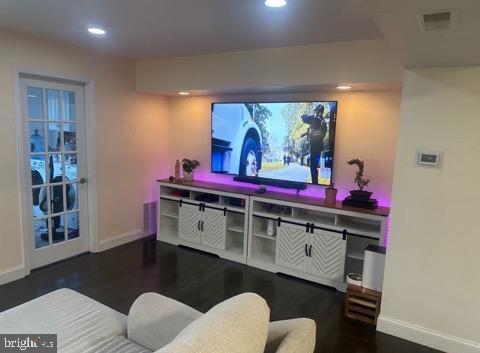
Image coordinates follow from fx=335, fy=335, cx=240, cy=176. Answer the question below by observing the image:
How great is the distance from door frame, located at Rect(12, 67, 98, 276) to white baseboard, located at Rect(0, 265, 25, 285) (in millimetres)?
44

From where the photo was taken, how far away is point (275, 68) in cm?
342

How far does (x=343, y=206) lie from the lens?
11.0 feet

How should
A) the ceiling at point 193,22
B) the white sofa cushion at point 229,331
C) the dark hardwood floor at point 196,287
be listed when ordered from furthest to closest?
1. the dark hardwood floor at point 196,287
2. the ceiling at point 193,22
3. the white sofa cushion at point 229,331

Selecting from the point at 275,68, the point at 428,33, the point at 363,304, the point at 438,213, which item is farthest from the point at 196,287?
the point at 428,33

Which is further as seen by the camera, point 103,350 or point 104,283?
point 104,283

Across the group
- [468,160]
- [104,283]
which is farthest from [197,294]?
[468,160]

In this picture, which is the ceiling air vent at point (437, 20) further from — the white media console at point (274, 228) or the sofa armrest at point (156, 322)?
the white media console at point (274, 228)

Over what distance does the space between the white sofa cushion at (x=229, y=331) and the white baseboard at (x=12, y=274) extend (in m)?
2.92

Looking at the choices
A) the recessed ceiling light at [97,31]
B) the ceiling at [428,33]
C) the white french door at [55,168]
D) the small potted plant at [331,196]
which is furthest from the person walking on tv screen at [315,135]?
the white french door at [55,168]

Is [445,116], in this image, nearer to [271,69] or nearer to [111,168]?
[271,69]

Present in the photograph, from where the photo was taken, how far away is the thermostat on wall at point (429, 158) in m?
2.38

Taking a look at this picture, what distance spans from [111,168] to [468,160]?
3727mm

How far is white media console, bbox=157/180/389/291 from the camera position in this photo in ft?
10.9

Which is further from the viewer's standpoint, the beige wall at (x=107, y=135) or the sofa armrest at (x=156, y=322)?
the beige wall at (x=107, y=135)
